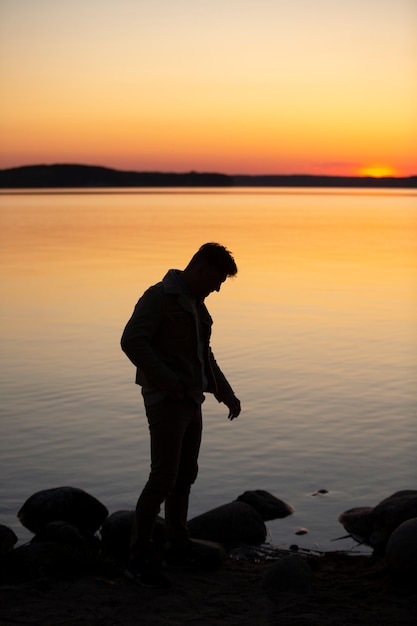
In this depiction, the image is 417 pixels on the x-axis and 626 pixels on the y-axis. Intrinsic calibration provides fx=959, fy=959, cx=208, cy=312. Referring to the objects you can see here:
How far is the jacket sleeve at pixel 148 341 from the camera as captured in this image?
236 inches

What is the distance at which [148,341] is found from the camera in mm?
6074

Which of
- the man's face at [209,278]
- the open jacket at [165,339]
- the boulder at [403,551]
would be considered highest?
→ the man's face at [209,278]

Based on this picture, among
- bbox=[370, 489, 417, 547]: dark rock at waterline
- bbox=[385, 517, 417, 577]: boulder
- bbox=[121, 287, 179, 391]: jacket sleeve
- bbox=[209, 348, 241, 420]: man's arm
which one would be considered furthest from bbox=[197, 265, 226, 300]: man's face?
bbox=[370, 489, 417, 547]: dark rock at waterline

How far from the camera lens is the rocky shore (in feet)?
18.2

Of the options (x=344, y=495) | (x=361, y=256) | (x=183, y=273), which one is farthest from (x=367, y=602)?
(x=361, y=256)

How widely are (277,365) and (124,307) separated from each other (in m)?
7.13

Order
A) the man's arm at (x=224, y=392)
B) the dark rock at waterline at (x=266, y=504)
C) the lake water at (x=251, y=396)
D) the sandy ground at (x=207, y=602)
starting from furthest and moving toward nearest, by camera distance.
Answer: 1. the lake water at (x=251, y=396)
2. the dark rock at waterline at (x=266, y=504)
3. the man's arm at (x=224, y=392)
4. the sandy ground at (x=207, y=602)

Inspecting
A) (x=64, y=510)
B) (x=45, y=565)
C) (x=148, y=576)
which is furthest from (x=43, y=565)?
(x=64, y=510)

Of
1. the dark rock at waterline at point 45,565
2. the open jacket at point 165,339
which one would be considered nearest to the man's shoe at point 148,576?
the dark rock at waterline at point 45,565

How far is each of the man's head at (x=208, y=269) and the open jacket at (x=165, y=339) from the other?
0.10 m

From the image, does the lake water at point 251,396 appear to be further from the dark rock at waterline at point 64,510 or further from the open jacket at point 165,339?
the open jacket at point 165,339

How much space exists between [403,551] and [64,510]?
3.06 metres

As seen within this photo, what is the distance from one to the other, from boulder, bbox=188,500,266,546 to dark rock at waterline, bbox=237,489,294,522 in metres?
0.40

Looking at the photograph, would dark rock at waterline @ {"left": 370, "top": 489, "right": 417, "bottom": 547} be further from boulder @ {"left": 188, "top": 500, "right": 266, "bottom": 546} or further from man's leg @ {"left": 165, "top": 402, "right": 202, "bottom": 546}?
man's leg @ {"left": 165, "top": 402, "right": 202, "bottom": 546}
